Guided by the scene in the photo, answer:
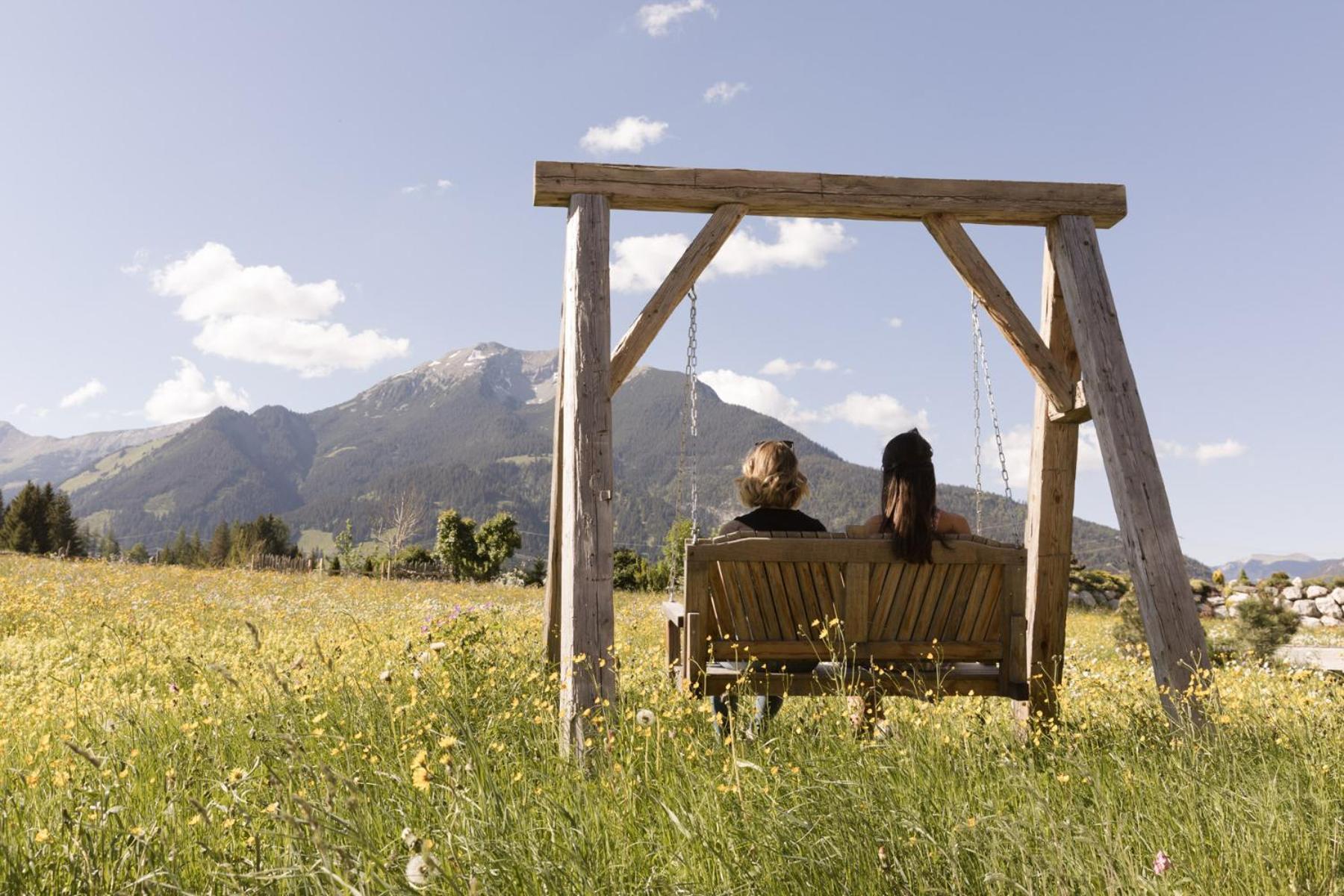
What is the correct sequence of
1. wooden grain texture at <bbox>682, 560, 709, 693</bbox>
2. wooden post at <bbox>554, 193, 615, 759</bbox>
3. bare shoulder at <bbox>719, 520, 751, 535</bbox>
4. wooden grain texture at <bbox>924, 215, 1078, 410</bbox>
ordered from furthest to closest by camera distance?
wooden grain texture at <bbox>924, 215, 1078, 410</bbox> < bare shoulder at <bbox>719, 520, 751, 535</bbox> < wooden grain texture at <bbox>682, 560, 709, 693</bbox> < wooden post at <bbox>554, 193, 615, 759</bbox>

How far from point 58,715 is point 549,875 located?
4421 millimetres

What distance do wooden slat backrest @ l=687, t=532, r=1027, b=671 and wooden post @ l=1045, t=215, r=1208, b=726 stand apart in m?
0.76

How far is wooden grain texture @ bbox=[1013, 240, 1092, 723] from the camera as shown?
601 cm

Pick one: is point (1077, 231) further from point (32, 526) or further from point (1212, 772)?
point (32, 526)

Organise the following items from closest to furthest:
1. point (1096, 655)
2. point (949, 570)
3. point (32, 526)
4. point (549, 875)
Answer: point (549, 875), point (949, 570), point (1096, 655), point (32, 526)

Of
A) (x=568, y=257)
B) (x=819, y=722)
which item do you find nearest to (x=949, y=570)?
(x=819, y=722)

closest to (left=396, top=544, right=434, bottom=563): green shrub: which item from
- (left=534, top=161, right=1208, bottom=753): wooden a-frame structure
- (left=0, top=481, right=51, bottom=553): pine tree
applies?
(left=0, top=481, right=51, bottom=553): pine tree

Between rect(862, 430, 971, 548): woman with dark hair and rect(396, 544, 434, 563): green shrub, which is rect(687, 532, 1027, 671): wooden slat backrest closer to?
rect(862, 430, 971, 548): woman with dark hair

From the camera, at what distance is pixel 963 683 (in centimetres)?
517

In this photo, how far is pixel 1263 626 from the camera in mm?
13383

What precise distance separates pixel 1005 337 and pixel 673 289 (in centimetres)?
231

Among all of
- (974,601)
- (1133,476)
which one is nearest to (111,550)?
(974,601)

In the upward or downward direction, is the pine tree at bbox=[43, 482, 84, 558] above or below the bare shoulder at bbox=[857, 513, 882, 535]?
below

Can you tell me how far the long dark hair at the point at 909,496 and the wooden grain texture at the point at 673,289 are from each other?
1.62 meters
